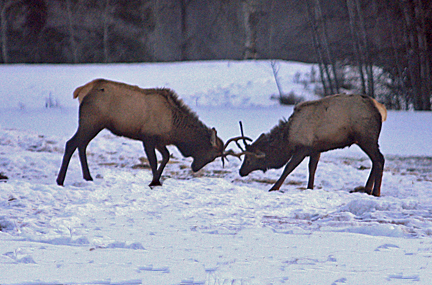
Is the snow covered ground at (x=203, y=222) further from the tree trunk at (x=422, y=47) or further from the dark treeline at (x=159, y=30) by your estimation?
the dark treeline at (x=159, y=30)

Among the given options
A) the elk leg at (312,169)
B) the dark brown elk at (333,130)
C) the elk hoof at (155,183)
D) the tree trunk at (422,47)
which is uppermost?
the tree trunk at (422,47)

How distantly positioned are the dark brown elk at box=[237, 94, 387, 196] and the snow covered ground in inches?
18.6

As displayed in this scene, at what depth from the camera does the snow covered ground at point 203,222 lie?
3777mm

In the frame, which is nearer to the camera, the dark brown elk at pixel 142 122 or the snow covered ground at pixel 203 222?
the snow covered ground at pixel 203 222

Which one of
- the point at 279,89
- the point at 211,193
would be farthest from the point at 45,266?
the point at 279,89

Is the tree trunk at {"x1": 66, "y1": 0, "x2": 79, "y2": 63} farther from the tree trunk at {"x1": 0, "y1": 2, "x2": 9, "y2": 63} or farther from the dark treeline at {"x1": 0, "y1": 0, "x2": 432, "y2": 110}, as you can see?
the tree trunk at {"x1": 0, "y1": 2, "x2": 9, "y2": 63}

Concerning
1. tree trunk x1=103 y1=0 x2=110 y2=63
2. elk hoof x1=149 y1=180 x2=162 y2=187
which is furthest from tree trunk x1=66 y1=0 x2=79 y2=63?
elk hoof x1=149 y1=180 x2=162 y2=187

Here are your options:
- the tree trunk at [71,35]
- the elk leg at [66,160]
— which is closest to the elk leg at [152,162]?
the elk leg at [66,160]

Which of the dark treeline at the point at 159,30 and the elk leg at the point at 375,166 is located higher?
the dark treeline at the point at 159,30

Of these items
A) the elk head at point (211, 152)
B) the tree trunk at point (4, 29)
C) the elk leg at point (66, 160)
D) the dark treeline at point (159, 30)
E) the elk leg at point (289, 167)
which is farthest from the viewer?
the dark treeline at point (159, 30)

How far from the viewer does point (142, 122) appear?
323 inches

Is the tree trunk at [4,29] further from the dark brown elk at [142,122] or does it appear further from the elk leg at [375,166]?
the elk leg at [375,166]

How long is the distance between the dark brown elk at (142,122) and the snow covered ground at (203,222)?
503 millimetres

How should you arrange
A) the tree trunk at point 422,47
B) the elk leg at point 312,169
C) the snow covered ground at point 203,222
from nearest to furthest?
1. the snow covered ground at point 203,222
2. the elk leg at point 312,169
3. the tree trunk at point 422,47
